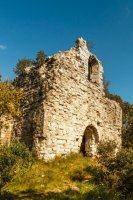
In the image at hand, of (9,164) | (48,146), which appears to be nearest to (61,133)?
(48,146)

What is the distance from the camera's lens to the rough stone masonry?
13.2m

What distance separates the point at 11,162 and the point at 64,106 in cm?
588

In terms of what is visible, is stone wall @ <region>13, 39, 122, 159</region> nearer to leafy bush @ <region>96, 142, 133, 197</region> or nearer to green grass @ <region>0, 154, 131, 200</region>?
green grass @ <region>0, 154, 131, 200</region>

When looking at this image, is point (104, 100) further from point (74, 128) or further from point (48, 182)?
point (48, 182)

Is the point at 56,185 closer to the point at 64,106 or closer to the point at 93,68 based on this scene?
the point at 64,106

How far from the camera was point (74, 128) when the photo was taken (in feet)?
48.4

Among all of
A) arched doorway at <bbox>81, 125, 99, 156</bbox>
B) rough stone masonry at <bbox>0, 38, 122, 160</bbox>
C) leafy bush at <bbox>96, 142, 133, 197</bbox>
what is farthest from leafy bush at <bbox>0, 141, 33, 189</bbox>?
arched doorway at <bbox>81, 125, 99, 156</bbox>

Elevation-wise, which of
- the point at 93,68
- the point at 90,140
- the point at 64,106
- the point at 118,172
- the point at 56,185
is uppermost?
the point at 93,68

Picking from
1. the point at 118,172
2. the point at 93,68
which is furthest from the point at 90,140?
the point at 118,172

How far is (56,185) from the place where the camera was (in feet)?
33.5

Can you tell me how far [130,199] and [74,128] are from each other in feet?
20.0

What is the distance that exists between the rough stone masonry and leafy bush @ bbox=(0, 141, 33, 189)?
3315mm

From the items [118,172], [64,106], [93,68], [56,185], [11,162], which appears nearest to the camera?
[11,162]

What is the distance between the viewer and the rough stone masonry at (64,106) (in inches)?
518
